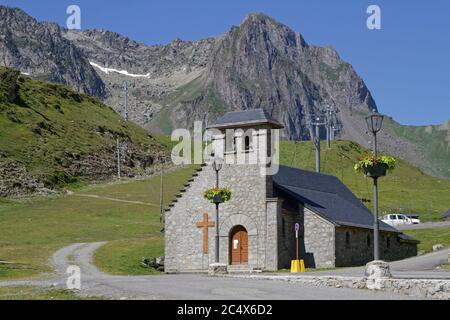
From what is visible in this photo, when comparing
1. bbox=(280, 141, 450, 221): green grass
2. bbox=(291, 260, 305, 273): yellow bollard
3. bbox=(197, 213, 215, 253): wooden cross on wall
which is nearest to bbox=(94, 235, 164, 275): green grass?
bbox=(197, 213, 215, 253): wooden cross on wall

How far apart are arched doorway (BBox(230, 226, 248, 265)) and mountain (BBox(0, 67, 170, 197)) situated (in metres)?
50.9

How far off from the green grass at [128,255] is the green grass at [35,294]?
18280mm

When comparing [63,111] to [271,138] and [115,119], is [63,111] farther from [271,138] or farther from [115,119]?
[271,138]

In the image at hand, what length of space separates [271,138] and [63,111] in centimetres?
10307

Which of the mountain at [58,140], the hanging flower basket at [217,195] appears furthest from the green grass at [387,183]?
the hanging flower basket at [217,195]

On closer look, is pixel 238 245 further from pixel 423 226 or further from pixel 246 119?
pixel 423 226

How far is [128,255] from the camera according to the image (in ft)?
167

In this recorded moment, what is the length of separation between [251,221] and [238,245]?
6.52 feet

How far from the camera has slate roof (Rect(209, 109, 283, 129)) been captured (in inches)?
1824

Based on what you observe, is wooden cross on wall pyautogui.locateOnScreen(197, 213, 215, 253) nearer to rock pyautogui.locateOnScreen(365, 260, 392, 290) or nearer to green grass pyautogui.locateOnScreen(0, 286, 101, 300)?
green grass pyautogui.locateOnScreen(0, 286, 101, 300)

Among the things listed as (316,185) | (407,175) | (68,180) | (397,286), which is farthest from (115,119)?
(397,286)

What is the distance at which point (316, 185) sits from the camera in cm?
5666

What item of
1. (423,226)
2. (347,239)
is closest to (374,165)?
(347,239)

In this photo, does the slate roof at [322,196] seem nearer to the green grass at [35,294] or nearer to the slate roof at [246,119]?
the slate roof at [246,119]
